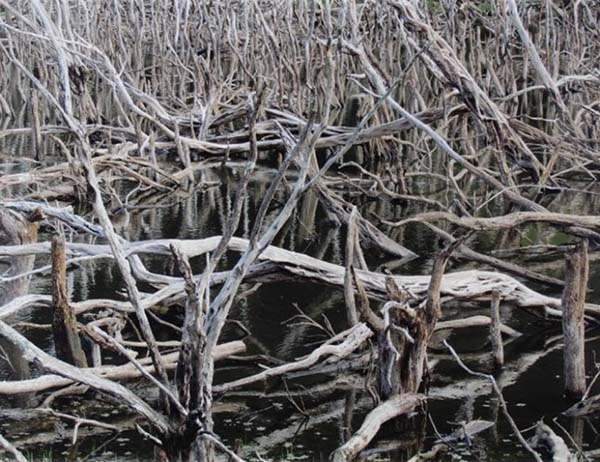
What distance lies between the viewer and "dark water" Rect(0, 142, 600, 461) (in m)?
6.41

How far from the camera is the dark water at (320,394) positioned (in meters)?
6.41

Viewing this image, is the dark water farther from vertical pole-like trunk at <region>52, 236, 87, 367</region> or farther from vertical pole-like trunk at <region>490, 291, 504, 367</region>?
vertical pole-like trunk at <region>52, 236, 87, 367</region>

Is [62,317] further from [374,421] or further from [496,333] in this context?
[496,333]

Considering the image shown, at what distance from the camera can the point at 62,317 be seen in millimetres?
7422

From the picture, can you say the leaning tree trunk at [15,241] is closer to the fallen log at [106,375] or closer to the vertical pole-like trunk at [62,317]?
the vertical pole-like trunk at [62,317]

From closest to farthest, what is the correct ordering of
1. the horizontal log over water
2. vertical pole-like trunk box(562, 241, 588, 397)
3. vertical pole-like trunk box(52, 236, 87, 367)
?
vertical pole-like trunk box(562, 241, 588, 397)
vertical pole-like trunk box(52, 236, 87, 367)
the horizontal log over water

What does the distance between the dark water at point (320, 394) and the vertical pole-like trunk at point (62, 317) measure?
430 millimetres

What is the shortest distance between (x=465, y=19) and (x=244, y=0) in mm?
3943

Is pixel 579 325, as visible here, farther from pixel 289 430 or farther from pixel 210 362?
pixel 210 362

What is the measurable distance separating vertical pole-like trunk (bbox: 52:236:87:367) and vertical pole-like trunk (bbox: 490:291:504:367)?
277 centimetres

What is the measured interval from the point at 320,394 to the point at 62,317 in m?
1.78

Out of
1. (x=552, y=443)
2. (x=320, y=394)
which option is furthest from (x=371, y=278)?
(x=552, y=443)

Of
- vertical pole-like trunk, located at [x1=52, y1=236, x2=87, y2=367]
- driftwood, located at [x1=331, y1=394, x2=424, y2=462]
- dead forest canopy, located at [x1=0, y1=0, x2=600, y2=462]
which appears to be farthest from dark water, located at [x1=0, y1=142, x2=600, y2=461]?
vertical pole-like trunk, located at [x1=52, y1=236, x2=87, y2=367]

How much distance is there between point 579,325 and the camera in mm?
6957
